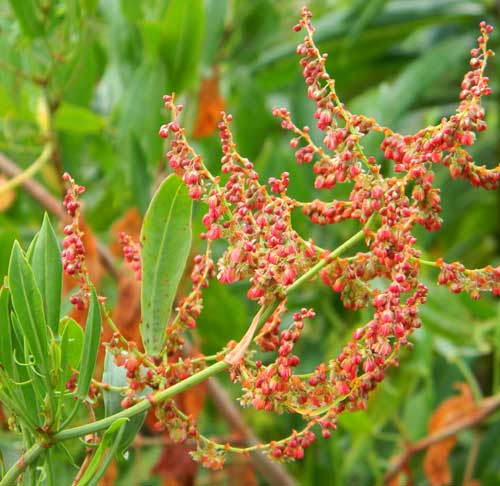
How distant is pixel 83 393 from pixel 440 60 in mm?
1305

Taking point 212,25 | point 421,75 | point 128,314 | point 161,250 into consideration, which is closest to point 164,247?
point 161,250

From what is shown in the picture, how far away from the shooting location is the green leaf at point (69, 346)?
0.77m

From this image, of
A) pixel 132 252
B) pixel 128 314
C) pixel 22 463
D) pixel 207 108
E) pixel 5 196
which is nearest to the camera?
pixel 22 463

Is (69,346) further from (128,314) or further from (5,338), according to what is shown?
(128,314)

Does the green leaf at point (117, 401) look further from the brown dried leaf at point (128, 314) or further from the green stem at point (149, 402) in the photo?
the brown dried leaf at point (128, 314)

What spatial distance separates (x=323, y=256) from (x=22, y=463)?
259 millimetres

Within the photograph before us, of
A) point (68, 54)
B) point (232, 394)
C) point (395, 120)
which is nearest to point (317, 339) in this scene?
point (232, 394)

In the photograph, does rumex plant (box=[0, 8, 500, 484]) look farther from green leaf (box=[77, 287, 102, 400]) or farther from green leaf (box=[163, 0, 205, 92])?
green leaf (box=[163, 0, 205, 92])

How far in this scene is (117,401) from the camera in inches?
31.9

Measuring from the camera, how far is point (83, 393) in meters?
0.77

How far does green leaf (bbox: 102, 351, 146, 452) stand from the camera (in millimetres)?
791

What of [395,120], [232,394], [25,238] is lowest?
[232,394]

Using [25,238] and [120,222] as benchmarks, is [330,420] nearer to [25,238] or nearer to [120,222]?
[120,222]

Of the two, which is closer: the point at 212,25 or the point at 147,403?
the point at 147,403
